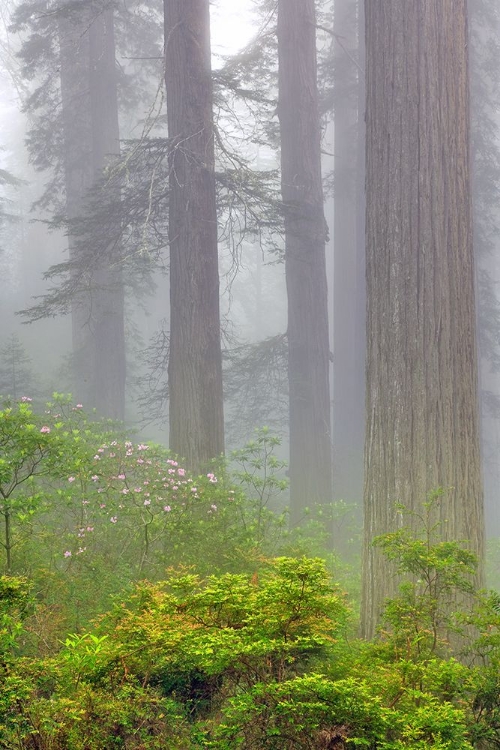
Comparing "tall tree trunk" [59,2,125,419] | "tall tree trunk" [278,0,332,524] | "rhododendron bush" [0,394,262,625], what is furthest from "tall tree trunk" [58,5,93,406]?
"rhododendron bush" [0,394,262,625]

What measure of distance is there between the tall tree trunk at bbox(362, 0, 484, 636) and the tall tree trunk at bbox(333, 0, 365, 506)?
447 inches

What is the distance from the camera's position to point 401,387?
217 inches

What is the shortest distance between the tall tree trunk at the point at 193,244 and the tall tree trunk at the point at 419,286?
3969mm

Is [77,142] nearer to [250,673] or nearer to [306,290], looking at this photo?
[306,290]

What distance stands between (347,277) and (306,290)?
6.26 m

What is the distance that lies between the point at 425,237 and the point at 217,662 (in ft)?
11.8

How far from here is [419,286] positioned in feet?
18.2

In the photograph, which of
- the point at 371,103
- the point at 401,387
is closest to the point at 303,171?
the point at 371,103

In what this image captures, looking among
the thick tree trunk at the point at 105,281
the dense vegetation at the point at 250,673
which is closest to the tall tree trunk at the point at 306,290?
the thick tree trunk at the point at 105,281

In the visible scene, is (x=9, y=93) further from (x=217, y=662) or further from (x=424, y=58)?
(x=217, y=662)

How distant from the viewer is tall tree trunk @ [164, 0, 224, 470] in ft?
31.1

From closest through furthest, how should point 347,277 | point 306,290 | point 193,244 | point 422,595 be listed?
point 422,595, point 193,244, point 306,290, point 347,277

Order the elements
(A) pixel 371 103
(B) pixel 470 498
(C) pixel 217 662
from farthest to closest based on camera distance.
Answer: (A) pixel 371 103
(B) pixel 470 498
(C) pixel 217 662

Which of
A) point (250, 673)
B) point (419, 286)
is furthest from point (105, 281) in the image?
point (250, 673)
